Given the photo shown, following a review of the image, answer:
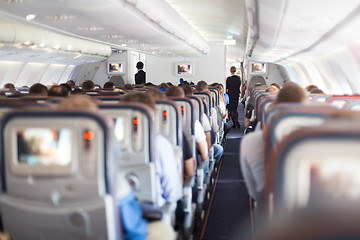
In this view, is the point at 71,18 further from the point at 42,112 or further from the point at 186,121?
the point at 42,112

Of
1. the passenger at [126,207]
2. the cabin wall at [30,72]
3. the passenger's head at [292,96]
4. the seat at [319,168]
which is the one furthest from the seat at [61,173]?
the cabin wall at [30,72]

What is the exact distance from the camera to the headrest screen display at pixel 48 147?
2482 millimetres

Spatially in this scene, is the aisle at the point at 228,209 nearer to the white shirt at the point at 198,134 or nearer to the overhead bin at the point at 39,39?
the white shirt at the point at 198,134

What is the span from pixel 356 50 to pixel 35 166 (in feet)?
26.6

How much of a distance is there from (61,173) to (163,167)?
61.1 inches

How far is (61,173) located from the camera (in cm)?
249

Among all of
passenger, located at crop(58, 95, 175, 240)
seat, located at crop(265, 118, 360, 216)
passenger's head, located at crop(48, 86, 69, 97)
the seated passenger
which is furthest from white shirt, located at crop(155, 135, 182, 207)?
passenger's head, located at crop(48, 86, 69, 97)

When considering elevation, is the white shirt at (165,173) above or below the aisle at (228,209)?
above

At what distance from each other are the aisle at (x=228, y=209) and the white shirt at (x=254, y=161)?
1.67 meters

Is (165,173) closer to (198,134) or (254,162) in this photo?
(254,162)

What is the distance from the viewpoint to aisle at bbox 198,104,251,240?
18.3 ft

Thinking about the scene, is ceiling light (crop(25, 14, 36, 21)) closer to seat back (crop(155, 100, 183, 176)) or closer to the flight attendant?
seat back (crop(155, 100, 183, 176))

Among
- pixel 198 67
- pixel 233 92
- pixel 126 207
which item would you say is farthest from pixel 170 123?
pixel 198 67

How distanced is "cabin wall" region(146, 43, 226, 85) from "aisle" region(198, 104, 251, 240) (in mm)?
15187
